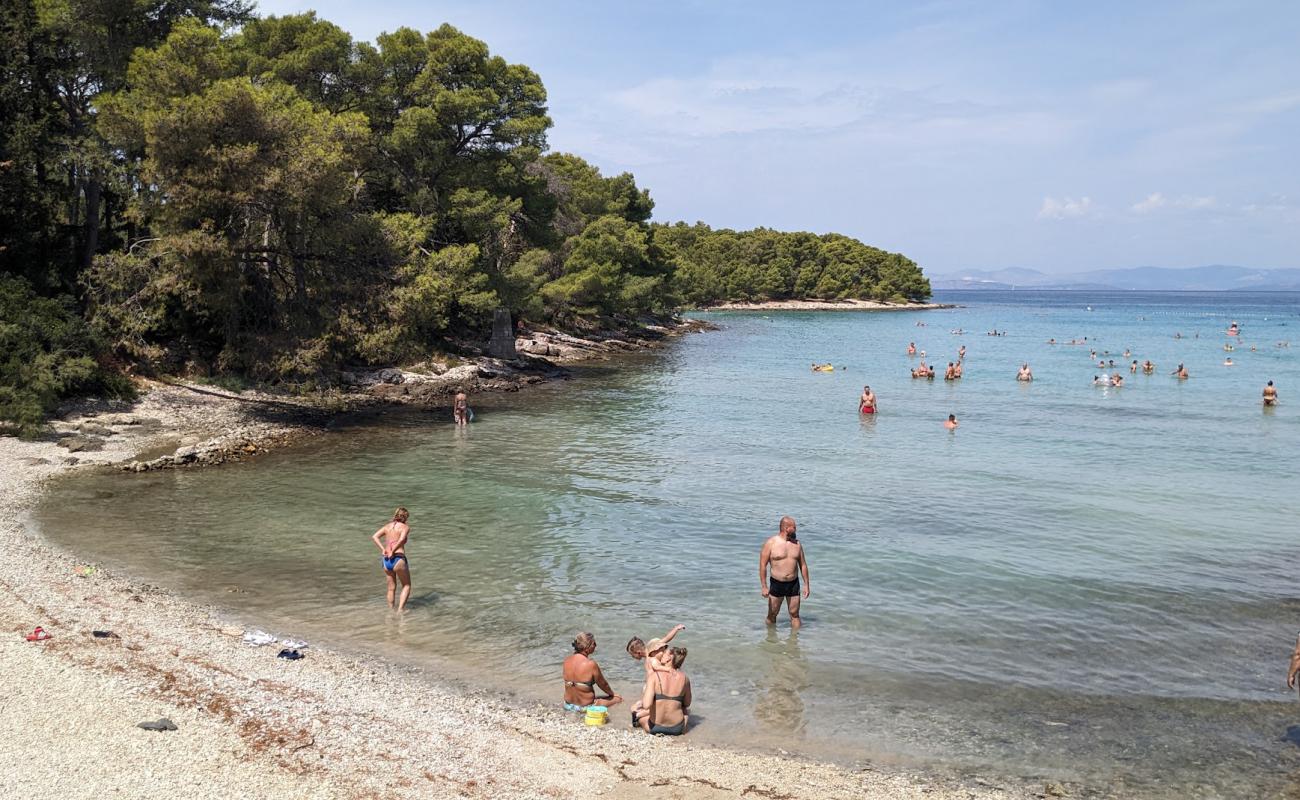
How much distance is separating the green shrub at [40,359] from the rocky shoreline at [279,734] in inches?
470

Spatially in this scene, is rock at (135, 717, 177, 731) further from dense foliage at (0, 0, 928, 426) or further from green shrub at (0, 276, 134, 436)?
dense foliage at (0, 0, 928, 426)

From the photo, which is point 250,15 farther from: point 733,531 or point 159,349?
point 733,531

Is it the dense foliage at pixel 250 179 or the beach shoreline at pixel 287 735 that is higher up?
the dense foliage at pixel 250 179

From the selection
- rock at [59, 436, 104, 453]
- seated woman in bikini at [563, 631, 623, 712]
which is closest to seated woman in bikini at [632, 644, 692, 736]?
seated woman in bikini at [563, 631, 623, 712]

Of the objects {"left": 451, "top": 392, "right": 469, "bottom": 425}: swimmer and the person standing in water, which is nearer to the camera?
the person standing in water

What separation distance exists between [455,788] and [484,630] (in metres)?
4.64

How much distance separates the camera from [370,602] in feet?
45.6

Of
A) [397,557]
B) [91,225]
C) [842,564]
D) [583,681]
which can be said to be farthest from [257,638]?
[91,225]

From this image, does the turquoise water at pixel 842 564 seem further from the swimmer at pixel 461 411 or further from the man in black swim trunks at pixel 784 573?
the swimmer at pixel 461 411

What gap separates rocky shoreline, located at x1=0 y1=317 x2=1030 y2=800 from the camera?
823 cm

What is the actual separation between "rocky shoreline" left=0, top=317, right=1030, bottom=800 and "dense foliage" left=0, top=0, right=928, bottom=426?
1617cm

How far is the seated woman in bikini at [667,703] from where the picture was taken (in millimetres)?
9844

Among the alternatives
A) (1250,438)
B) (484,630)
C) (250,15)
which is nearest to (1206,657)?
(484,630)

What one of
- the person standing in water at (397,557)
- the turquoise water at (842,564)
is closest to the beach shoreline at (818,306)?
the turquoise water at (842,564)
